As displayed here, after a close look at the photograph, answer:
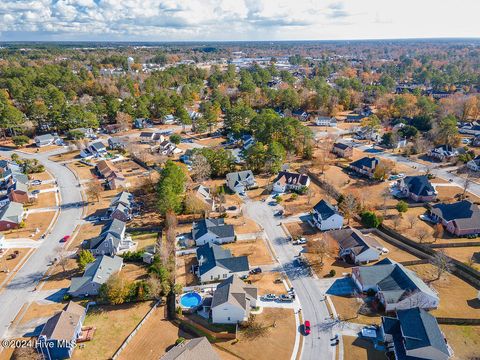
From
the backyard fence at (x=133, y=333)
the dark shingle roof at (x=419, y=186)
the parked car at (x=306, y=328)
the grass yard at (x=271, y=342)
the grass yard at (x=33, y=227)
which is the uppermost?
the dark shingle roof at (x=419, y=186)

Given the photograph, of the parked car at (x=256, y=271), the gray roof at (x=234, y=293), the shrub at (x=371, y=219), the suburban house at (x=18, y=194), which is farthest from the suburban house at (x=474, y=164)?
the suburban house at (x=18, y=194)

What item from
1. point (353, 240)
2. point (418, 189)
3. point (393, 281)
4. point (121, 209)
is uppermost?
point (418, 189)

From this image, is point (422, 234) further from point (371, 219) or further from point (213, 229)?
point (213, 229)

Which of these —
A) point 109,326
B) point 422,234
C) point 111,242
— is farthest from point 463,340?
point 111,242

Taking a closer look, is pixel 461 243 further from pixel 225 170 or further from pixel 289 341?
pixel 225 170

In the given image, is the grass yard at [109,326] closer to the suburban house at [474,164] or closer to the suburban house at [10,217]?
the suburban house at [10,217]

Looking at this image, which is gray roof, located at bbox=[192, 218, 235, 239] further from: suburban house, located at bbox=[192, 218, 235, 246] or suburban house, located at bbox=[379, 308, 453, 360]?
suburban house, located at bbox=[379, 308, 453, 360]
